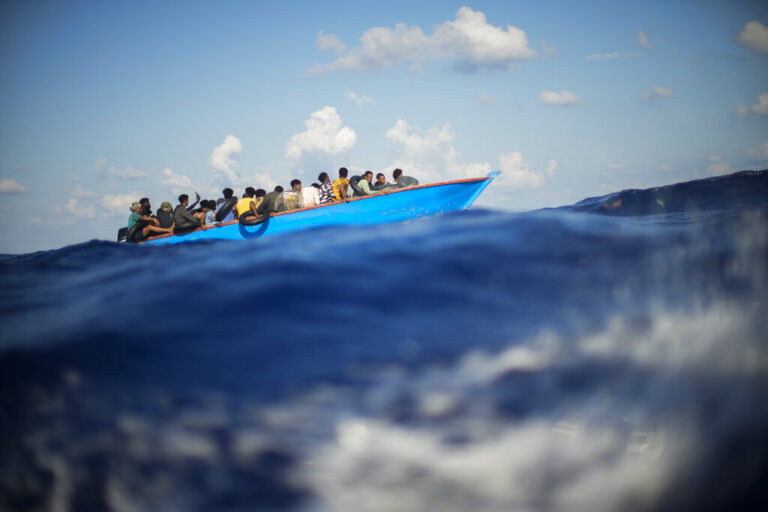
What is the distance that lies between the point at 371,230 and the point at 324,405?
2.27 m

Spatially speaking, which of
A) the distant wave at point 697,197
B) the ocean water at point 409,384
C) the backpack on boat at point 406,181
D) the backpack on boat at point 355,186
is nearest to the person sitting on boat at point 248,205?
the backpack on boat at point 355,186

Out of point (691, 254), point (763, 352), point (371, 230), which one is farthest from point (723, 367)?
point (371, 230)

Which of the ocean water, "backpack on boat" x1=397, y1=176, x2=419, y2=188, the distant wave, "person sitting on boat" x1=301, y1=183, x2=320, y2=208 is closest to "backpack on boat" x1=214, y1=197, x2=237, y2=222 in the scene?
"person sitting on boat" x1=301, y1=183, x2=320, y2=208

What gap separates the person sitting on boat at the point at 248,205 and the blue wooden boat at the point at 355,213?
1.17ft

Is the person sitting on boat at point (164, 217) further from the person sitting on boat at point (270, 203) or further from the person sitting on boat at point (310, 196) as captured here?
the person sitting on boat at point (310, 196)

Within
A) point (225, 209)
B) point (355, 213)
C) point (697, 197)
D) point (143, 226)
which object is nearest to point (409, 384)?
point (697, 197)

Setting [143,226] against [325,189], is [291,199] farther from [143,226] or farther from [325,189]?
[143,226]

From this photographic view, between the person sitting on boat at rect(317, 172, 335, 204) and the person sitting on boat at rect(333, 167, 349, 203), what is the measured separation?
21cm

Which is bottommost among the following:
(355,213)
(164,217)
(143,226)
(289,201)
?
(355,213)

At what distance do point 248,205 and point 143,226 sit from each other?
8.75 ft

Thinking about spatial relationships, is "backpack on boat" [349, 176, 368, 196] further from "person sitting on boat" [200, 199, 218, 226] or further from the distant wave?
the distant wave

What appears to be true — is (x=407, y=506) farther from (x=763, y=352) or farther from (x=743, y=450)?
(x=763, y=352)

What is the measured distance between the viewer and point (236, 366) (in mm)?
2986

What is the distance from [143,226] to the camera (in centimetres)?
1115
